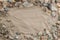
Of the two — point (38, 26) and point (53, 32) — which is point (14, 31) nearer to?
point (38, 26)

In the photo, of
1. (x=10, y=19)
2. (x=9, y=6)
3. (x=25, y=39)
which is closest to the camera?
(x=25, y=39)

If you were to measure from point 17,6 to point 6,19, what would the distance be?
31 cm

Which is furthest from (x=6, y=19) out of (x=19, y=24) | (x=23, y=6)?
(x=23, y=6)

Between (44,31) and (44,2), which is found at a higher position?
(44,2)

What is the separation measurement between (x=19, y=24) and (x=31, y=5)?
405 millimetres

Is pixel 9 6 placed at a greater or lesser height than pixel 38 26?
greater

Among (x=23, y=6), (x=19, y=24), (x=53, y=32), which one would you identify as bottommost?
(x=53, y=32)

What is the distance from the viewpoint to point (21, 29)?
220cm

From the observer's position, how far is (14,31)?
7.10ft

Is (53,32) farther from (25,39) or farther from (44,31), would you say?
(25,39)

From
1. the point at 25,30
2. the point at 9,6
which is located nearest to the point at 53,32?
the point at 25,30

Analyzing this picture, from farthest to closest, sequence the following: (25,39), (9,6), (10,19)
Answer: (9,6) → (10,19) → (25,39)

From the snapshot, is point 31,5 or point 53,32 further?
point 31,5

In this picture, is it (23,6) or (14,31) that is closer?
(14,31)
